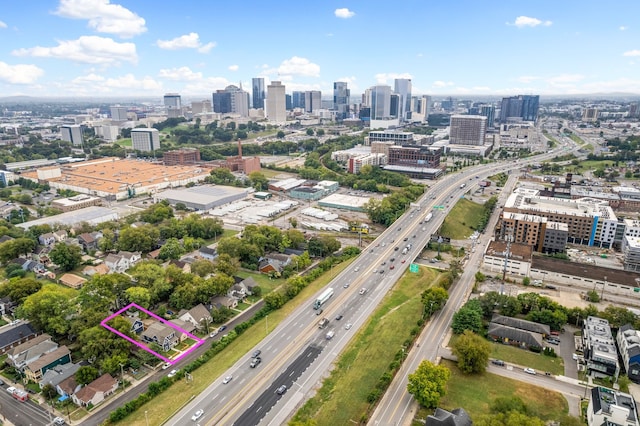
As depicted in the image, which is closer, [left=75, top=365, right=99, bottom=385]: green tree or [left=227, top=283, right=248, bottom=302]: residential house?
[left=75, top=365, right=99, bottom=385]: green tree

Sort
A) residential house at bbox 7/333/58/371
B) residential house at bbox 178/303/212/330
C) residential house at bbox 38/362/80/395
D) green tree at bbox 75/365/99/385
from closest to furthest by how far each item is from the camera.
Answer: green tree at bbox 75/365/99/385 → residential house at bbox 38/362/80/395 → residential house at bbox 7/333/58/371 → residential house at bbox 178/303/212/330

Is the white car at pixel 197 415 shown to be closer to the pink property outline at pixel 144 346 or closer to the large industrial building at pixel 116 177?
the pink property outline at pixel 144 346

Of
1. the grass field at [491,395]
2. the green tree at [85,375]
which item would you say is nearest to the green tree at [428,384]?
Answer: the grass field at [491,395]

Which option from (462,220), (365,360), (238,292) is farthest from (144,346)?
(462,220)

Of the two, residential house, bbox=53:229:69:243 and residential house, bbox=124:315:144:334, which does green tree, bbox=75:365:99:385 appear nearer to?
residential house, bbox=124:315:144:334

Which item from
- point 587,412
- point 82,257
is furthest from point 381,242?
point 82,257

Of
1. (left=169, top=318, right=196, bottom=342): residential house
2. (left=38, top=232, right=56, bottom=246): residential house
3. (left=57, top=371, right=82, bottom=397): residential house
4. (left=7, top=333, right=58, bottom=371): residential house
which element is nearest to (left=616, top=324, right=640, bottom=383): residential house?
(left=169, top=318, right=196, bottom=342): residential house
